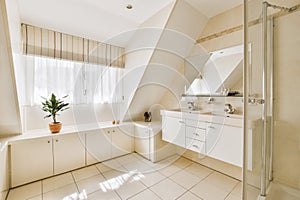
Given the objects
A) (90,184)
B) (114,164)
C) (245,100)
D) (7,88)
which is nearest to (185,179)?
(114,164)

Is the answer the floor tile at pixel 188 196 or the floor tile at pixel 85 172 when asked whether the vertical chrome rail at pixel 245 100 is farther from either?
the floor tile at pixel 85 172

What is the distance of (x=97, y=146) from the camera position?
2541 mm

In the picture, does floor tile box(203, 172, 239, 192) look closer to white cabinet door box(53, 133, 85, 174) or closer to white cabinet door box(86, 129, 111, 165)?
white cabinet door box(86, 129, 111, 165)

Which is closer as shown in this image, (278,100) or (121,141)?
(278,100)

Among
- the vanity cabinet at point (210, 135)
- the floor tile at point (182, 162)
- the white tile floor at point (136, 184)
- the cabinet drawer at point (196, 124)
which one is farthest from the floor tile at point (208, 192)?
the cabinet drawer at point (196, 124)

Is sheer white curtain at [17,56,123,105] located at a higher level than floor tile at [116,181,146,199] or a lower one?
higher

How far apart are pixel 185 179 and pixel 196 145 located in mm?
509

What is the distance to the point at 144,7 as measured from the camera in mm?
1949

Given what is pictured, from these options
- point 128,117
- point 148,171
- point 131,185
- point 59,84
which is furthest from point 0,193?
point 128,117

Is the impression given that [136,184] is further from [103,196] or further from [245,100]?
[245,100]

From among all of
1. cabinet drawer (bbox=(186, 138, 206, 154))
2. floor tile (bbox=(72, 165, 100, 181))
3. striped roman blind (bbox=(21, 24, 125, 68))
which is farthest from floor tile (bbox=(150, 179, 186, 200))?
striped roman blind (bbox=(21, 24, 125, 68))

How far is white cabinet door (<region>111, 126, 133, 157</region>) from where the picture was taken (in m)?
2.74

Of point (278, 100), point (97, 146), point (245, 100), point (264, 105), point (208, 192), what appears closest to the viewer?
point (245, 100)

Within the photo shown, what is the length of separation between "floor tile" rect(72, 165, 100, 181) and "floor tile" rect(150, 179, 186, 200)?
0.99 metres
